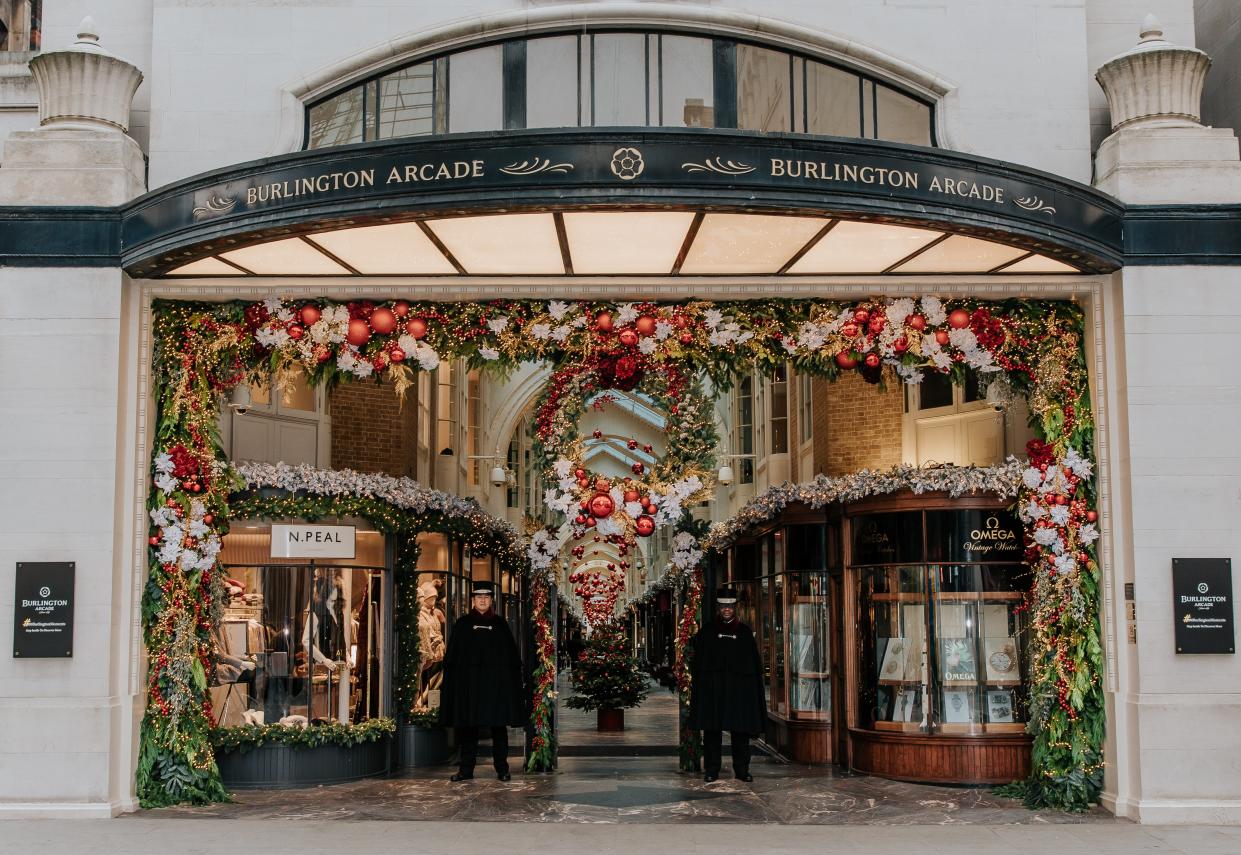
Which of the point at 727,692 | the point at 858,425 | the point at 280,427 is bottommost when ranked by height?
the point at 727,692

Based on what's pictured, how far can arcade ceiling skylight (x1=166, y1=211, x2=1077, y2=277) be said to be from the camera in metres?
10.2

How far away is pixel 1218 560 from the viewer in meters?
11.1

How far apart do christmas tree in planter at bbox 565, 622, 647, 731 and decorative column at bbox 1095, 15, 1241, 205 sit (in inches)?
428

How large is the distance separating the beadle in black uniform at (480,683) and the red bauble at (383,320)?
10.1 feet

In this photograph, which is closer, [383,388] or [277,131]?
[277,131]

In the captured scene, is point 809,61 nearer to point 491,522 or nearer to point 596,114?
point 596,114

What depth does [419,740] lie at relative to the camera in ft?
49.4

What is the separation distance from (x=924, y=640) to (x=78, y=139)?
357 inches

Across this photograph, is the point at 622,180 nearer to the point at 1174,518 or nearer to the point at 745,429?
the point at 1174,518

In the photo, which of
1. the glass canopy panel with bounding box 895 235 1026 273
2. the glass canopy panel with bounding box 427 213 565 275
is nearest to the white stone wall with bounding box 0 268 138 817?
the glass canopy panel with bounding box 427 213 565 275

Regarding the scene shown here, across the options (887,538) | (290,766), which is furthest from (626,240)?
(290,766)

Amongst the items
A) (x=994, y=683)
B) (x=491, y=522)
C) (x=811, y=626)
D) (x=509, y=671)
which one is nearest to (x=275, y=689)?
(x=509, y=671)

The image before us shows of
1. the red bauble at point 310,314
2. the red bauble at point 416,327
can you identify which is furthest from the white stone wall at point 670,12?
the red bauble at point 416,327

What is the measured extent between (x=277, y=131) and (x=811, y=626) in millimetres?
7981
